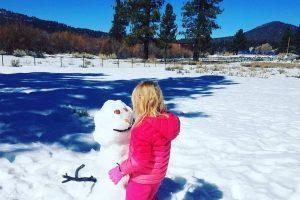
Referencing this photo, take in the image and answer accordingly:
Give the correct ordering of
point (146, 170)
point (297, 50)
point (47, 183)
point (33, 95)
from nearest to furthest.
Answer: point (146, 170), point (47, 183), point (33, 95), point (297, 50)

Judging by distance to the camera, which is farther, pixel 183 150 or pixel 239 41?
pixel 239 41

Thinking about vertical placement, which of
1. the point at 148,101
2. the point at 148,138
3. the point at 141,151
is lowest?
the point at 141,151

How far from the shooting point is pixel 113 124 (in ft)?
11.1

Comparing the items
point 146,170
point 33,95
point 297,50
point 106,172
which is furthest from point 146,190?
point 297,50

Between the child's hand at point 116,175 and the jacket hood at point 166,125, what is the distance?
20.6 inches

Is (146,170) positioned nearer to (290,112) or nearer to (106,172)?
(106,172)

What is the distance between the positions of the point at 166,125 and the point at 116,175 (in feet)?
2.08

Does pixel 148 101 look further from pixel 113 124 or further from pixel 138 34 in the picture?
pixel 138 34

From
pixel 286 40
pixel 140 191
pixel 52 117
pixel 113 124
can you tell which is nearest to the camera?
pixel 140 191

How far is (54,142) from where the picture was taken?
19.8ft

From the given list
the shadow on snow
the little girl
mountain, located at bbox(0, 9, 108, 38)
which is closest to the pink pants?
the little girl

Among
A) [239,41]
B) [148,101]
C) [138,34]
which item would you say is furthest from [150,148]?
[239,41]

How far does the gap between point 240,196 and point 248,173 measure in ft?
2.59

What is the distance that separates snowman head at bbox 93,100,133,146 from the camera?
134 inches
